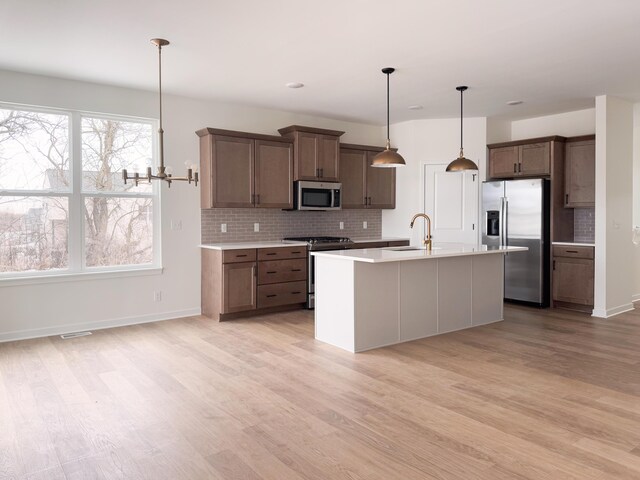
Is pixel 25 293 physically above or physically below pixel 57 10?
below

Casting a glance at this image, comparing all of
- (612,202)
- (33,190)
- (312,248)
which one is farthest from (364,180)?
(33,190)

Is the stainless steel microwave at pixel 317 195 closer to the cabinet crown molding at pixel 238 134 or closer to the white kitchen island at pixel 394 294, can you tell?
the cabinet crown molding at pixel 238 134

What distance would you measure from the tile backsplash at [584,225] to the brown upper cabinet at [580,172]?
Result: 1.20 ft

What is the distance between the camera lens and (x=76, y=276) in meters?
5.14

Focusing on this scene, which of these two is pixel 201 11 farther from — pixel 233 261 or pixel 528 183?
pixel 528 183

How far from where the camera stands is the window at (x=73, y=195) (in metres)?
4.86

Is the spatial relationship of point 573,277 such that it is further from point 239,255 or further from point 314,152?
point 239,255

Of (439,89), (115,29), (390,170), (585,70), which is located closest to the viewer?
(115,29)

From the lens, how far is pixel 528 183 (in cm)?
641

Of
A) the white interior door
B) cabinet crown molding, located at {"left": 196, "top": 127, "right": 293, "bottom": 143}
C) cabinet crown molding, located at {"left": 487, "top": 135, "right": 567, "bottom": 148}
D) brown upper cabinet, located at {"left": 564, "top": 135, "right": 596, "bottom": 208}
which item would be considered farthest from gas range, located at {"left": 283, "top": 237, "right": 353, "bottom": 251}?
brown upper cabinet, located at {"left": 564, "top": 135, "right": 596, "bottom": 208}

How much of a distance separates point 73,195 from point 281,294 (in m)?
2.61

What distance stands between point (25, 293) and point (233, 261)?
7.01ft

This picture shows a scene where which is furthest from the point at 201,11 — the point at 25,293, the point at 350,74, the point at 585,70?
the point at 585,70

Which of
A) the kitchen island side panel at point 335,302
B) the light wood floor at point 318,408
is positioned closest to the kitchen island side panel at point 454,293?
the light wood floor at point 318,408
